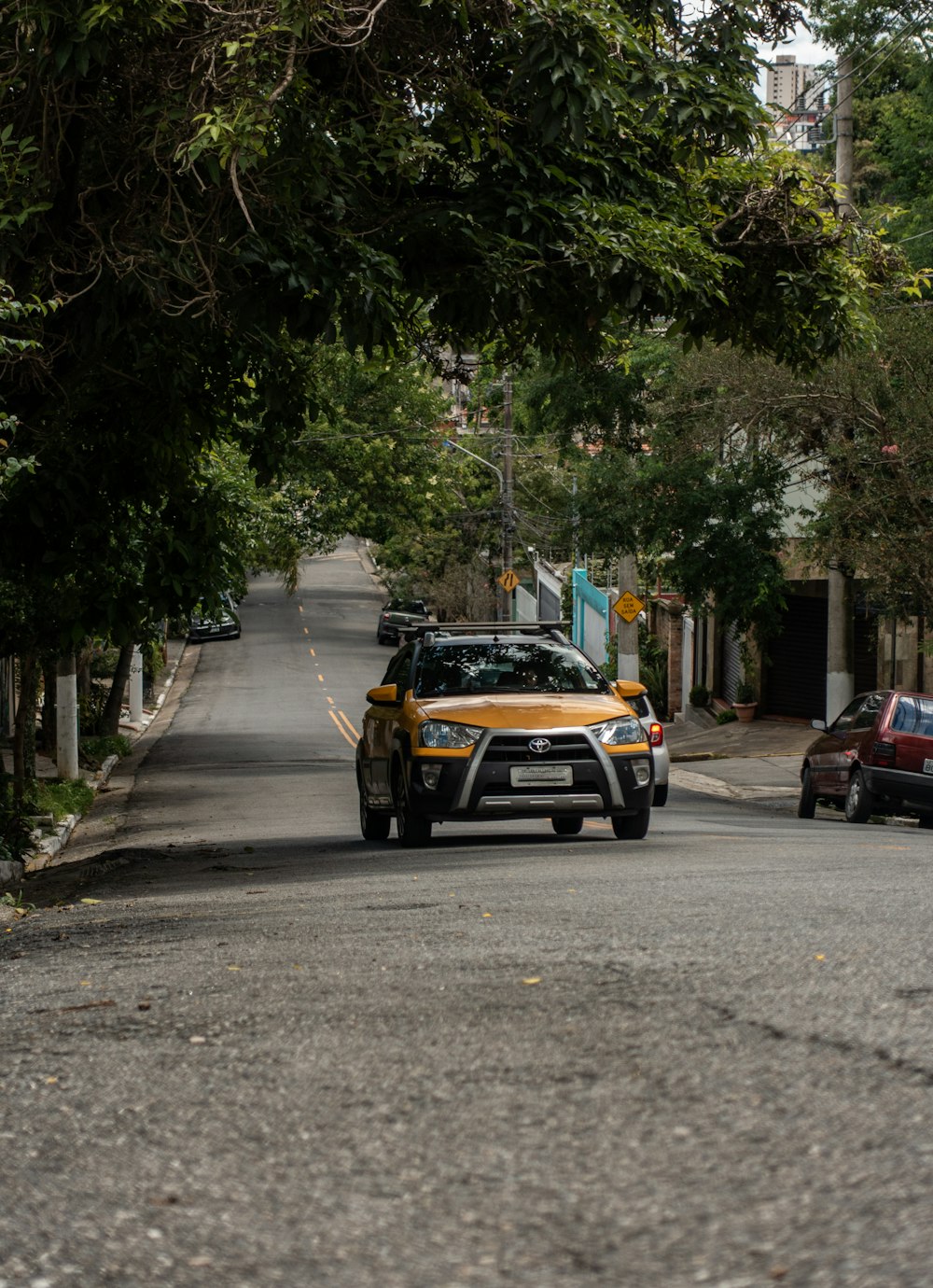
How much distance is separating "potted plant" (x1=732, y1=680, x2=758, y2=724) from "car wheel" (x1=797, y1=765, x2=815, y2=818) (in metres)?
16.5

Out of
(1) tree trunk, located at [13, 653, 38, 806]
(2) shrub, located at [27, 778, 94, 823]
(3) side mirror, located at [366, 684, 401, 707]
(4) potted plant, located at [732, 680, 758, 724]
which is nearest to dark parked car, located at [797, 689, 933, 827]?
(3) side mirror, located at [366, 684, 401, 707]

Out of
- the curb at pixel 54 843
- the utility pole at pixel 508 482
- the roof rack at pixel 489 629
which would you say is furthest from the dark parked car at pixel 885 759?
the utility pole at pixel 508 482

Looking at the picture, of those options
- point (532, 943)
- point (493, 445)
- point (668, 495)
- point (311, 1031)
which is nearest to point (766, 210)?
point (532, 943)

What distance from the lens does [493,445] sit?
52.3m

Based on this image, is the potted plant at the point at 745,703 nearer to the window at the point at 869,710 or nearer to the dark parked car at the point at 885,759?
the dark parked car at the point at 885,759

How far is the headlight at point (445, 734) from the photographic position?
40.9ft

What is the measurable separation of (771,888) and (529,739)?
4.15 m

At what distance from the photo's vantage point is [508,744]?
40.6 feet

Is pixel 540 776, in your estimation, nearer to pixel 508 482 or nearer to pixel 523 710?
pixel 523 710

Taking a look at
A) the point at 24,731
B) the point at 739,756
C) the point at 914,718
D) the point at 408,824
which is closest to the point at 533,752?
the point at 408,824

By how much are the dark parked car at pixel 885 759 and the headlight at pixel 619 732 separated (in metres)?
5.99

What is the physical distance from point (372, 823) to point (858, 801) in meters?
6.29

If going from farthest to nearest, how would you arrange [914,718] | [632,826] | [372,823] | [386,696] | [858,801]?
[858,801] → [914,718] → [372,823] → [386,696] → [632,826]

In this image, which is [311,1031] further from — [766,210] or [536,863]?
[766,210]
